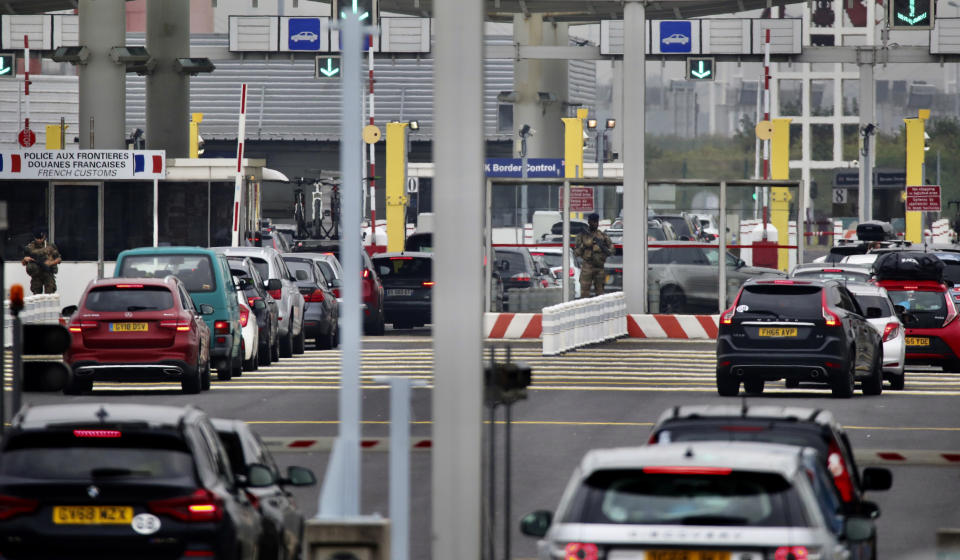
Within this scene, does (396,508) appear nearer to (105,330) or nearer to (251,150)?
(105,330)

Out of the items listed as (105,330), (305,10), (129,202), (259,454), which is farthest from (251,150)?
(259,454)

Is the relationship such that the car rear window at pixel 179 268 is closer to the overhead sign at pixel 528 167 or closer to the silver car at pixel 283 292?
the silver car at pixel 283 292

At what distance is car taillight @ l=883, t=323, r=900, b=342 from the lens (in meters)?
26.4

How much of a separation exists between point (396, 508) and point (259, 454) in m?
1.52

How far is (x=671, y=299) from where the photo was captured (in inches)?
1469

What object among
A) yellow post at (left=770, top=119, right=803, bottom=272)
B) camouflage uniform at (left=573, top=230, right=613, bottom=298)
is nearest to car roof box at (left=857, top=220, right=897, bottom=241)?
yellow post at (left=770, top=119, right=803, bottom=272)

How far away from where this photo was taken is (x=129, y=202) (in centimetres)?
4097

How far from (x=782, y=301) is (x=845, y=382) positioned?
48.6 inches

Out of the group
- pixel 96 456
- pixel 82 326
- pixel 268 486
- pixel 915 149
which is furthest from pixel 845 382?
pixel 915 149

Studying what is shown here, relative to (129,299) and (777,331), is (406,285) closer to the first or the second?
(129,299)

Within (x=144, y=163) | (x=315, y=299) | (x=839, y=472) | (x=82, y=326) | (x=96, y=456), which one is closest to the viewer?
(x=96, y=456)

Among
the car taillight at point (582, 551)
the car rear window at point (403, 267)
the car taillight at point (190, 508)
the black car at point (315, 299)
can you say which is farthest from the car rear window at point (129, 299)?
the car taillight at point (582, 551)

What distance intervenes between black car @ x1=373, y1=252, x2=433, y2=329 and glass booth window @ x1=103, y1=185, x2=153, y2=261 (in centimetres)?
547

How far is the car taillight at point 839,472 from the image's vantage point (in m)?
10.4
